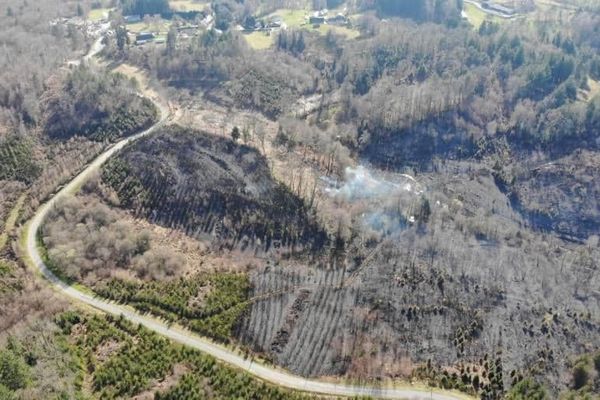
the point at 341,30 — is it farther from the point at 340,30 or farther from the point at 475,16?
the point at 475,16

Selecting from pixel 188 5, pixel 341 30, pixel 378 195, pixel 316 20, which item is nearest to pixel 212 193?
pixel 378 195

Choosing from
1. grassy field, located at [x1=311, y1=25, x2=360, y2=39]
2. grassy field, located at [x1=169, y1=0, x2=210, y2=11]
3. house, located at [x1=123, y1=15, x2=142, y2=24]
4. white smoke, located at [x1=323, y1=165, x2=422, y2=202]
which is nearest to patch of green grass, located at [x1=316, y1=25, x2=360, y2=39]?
grassy field, located at [x1=311, y1=25, x2=360, y2=39]

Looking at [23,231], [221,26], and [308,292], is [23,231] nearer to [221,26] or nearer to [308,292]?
[308,292]

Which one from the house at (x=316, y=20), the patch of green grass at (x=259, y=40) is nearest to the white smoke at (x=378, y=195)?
the patch of green grass at (x=259, y=40)

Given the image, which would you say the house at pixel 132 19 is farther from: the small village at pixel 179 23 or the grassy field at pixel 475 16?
the grassy field at pixel 475 16

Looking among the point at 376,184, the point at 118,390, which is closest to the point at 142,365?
the point at 118,390
